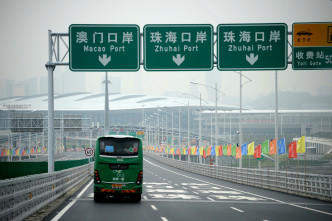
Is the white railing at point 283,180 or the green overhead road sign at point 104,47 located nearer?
the green overhead road sign at point 104,47

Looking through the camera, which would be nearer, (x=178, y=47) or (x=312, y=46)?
(x=178, y=47)

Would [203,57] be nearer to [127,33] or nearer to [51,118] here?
[127,33]

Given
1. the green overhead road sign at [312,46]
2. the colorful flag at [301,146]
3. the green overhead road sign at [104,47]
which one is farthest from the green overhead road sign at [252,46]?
the colorful flag at [301,146]

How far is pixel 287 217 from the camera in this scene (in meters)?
17.8

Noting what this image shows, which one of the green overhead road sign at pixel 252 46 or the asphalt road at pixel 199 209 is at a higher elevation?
the green overhead road sign at pixel 252 46

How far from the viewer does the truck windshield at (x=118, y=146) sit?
24219mm

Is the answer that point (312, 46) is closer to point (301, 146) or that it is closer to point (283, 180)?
point (301, 146)

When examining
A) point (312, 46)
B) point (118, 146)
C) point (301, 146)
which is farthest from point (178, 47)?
point (301, 146)

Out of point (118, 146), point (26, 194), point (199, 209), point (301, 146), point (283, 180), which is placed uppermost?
point (118, 146)

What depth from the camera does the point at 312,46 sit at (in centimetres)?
2608

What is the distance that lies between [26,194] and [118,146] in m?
7.88

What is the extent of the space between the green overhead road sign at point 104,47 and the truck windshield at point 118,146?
10.6 ft

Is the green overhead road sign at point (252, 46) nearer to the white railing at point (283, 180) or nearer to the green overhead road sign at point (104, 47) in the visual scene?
the green overhead road sign at point (104, 47)

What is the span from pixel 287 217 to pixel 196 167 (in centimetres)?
4320
